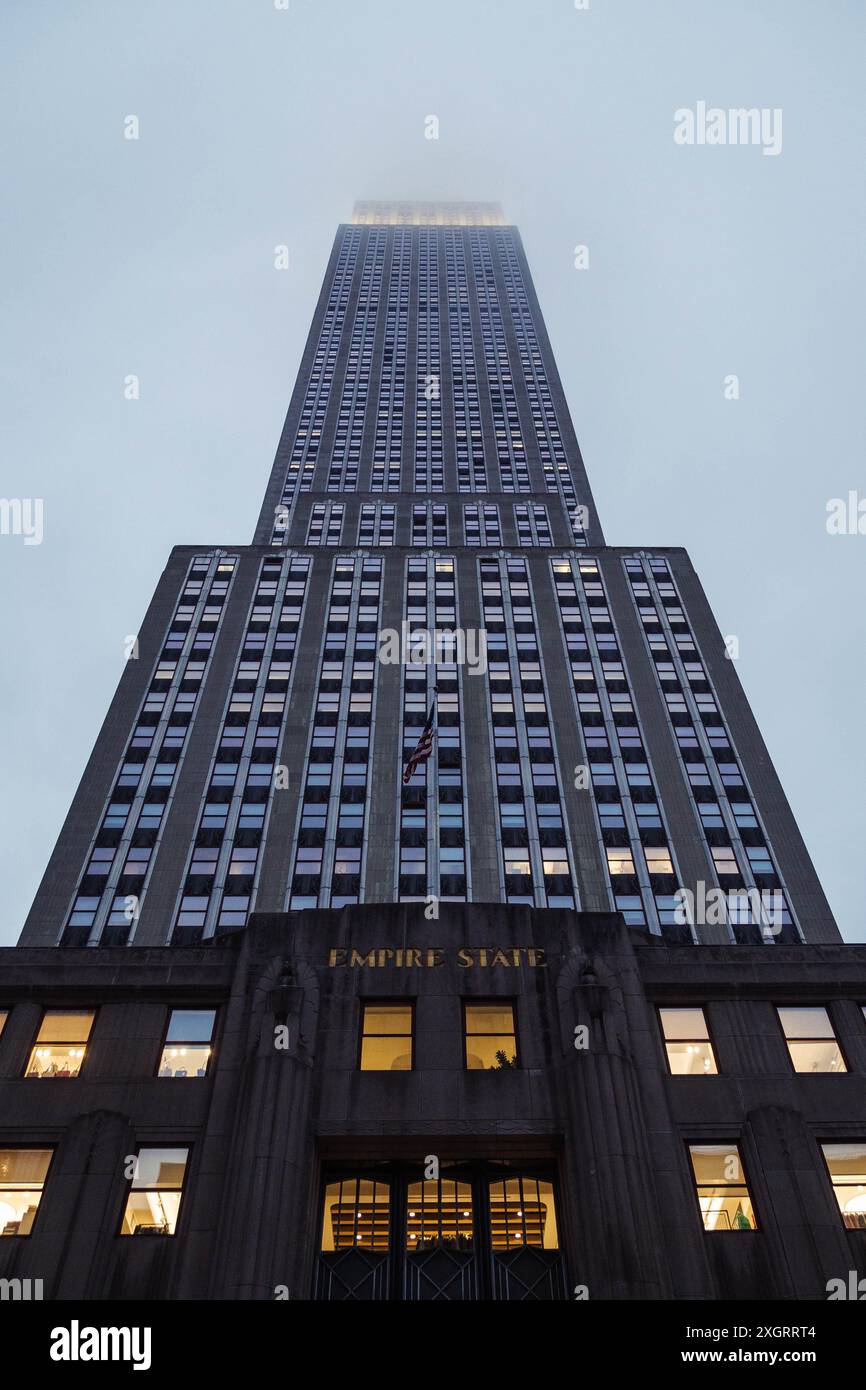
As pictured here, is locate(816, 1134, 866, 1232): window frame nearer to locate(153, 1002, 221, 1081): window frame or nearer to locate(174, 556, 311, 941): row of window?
locate(153, 1002, 221, 1081): window frame

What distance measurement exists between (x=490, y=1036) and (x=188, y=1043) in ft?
23.5

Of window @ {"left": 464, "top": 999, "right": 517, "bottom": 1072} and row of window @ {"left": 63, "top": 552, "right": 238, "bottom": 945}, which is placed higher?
row of window @ {"left": 63, "top": 552, "right": 238, "bottom": 945}

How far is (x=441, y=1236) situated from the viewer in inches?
906

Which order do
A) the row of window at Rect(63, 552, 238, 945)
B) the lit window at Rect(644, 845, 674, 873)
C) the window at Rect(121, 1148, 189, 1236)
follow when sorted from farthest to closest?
A: the lit window at Rect(644, 845, 674, 873) → the row of window at Rect(63, 552, 238, 945) → the window at Rect(121, 1148, 189, 1236)

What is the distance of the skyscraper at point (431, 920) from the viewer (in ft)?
73.7

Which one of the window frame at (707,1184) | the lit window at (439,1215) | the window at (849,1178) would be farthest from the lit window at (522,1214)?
the window at (849,1178)

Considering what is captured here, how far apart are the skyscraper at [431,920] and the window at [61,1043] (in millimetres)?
110

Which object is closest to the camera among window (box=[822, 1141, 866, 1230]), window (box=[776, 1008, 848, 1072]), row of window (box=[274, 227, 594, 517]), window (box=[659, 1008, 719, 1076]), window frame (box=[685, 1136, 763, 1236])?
window frame (box=[685, 1136, 763, 1236])

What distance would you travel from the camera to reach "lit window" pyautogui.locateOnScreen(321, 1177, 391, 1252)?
902 inches

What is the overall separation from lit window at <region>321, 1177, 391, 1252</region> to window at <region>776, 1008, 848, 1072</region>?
1012 cm

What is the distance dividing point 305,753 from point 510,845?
15143 millimetres

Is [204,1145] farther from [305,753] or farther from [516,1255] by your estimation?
[305,753]
